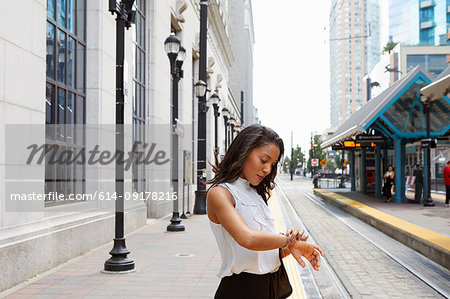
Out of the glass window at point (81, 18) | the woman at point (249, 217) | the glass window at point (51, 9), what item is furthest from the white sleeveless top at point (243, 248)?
the glass window at point (81, 18)

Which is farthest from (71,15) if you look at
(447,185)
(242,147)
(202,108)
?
(447,185)

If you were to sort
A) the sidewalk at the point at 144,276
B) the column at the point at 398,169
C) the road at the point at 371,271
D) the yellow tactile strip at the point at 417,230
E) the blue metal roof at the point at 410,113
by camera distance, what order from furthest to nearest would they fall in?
the column at the point at 398,169 < the blue metal roof at the point at 410,113 < the yellow tactile strip at the point at 417,230 < the road at the point at 371,271 < the sidewalk at the point at 144,276

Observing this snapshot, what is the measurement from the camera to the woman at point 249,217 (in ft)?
7.23

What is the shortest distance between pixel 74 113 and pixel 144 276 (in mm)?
4186

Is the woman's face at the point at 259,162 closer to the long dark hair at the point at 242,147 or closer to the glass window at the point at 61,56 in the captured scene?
the long dark hair at the point at 242,147

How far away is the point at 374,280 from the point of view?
7520 millimetres

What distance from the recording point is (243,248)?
2.21m

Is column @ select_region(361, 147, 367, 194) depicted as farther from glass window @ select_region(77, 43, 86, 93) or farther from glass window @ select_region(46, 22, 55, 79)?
glass window @ select_region(46, 22, 55, 79)

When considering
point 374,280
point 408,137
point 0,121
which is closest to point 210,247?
point 374,280

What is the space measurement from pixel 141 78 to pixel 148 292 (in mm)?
9918

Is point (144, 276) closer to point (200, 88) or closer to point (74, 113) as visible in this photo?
point (74, 113)

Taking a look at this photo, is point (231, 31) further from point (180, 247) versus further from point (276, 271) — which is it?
point (276, 271)

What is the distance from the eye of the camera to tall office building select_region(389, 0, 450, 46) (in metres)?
83.9

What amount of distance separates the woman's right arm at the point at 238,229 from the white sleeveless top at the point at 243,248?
9cm
